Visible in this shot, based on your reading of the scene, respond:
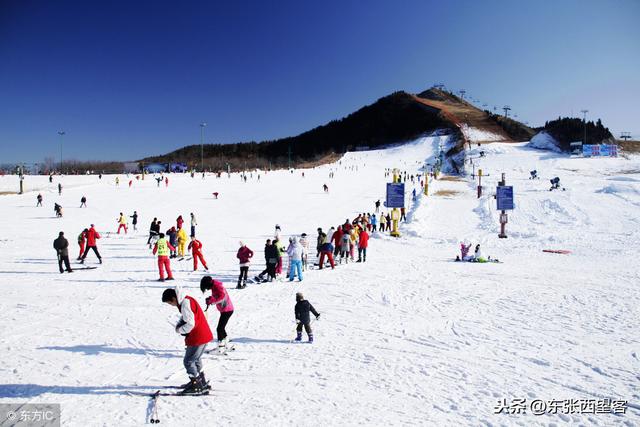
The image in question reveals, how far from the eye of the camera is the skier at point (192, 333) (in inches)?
183

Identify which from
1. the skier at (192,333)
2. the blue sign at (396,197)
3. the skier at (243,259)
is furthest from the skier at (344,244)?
the skier at (192,333)

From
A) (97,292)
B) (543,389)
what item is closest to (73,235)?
(97,292)

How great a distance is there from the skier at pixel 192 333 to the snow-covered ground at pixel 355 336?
0.20 meters

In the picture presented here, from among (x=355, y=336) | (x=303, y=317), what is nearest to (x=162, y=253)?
(x=303, y=317)

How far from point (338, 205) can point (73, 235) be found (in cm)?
1834

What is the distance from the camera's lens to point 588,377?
5664 mm

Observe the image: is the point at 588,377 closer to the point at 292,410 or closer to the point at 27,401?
the point at 292,410

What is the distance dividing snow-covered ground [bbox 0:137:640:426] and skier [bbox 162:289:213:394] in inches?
7.9

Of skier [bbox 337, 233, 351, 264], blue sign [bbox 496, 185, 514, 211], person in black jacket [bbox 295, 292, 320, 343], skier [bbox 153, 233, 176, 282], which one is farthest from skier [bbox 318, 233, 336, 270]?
blue sign [bbox 496, 185, 514, 211]

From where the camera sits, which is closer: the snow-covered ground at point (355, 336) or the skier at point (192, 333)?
the skier at point (192, 333)

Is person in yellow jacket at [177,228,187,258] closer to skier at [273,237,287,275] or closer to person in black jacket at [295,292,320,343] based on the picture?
skier at [273,237,287,275]

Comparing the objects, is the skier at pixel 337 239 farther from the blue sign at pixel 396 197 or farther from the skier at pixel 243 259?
the blue sign at pixel 396 197

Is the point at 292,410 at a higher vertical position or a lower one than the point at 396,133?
lower

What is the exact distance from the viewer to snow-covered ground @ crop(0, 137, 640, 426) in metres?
4.88
